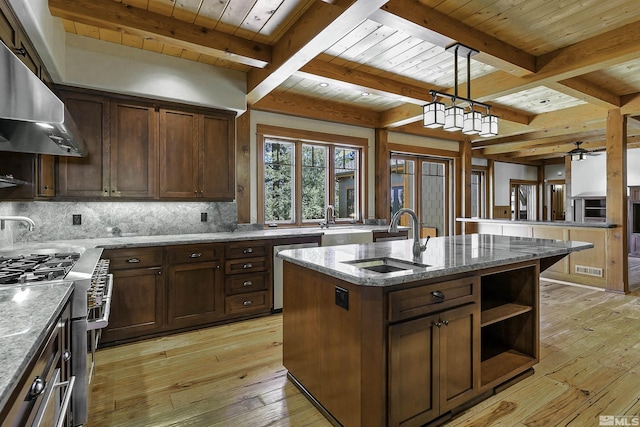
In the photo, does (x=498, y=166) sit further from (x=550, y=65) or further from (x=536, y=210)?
(x=550, y=65)

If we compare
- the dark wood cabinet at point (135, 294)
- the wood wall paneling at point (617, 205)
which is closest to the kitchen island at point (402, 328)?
the dark wood cabinet at point (135, 294)

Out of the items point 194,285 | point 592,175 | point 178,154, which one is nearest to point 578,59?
point 178,154

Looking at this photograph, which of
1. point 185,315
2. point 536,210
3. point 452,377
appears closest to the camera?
point 452,377

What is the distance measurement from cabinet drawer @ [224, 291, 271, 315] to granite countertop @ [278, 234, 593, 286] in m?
1.53

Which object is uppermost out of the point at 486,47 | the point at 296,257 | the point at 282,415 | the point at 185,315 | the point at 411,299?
the point at 486,47

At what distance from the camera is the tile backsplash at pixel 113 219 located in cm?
314

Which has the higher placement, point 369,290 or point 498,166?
point 498,166

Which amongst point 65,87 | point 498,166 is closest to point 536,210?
point 498,166

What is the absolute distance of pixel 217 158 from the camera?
12.8 ft

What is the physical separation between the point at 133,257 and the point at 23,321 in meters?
2.13

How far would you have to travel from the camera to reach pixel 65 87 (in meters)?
3.10

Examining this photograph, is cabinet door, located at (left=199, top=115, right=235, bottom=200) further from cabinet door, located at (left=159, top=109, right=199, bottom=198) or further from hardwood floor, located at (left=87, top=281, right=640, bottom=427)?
hardwood floor, located at (left=87, top=281, right=640, bottom=427)

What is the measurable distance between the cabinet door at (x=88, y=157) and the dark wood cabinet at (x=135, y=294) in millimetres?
726

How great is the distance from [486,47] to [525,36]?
400 mm
